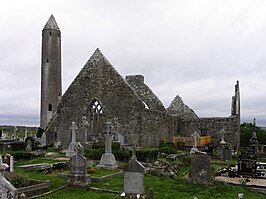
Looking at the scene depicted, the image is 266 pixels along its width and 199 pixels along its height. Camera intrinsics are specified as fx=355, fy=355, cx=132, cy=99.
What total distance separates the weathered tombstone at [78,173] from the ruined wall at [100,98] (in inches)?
554

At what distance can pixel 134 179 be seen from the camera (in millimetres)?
11211

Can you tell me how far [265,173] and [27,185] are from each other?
10.3 m

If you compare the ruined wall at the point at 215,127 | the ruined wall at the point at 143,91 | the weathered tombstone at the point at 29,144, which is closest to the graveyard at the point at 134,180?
the weathered tombstone at the point at 29,144

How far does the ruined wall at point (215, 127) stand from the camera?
103 feet

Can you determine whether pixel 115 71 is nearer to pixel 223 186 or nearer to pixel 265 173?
pixel 265 173

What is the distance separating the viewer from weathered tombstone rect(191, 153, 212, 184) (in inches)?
515

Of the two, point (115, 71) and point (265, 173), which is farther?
point (115, 71)

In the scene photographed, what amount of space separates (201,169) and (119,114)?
1534cm

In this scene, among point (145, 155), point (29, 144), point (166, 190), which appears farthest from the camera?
point (29, 144)

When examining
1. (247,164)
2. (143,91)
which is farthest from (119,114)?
(247,164)

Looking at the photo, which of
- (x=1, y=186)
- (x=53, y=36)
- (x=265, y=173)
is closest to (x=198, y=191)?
(x=265, y=173)

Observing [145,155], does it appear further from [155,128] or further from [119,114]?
[155,128]

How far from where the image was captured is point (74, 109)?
2944 centimetres

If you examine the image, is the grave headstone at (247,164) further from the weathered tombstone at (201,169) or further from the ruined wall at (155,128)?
the ruined wall at (155,128)
